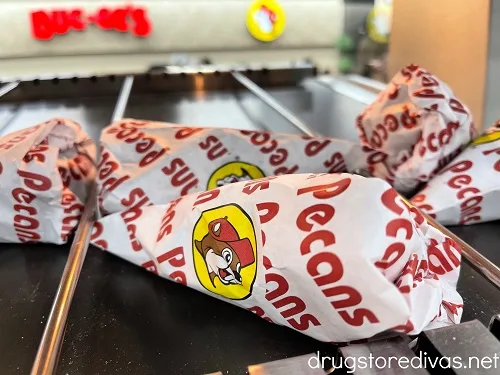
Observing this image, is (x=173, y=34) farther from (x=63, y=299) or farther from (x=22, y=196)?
(x=63, y=299)

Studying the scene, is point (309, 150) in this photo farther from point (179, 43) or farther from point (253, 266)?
point (179, 43)

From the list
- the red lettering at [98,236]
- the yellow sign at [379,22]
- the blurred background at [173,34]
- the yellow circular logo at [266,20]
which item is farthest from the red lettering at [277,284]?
the yellow circular logo at [266,20]

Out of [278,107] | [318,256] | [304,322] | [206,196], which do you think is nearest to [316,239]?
[318,256]

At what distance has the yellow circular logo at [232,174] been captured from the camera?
38.8 inches

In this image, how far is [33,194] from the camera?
873 mm

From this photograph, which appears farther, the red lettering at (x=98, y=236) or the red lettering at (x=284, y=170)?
the red lettering at (x=284, y=170)

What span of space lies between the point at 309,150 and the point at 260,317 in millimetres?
455

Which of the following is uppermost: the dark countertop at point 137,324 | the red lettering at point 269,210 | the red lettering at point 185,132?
the red lettering at point 269,210

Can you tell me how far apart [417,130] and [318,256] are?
1.99ft

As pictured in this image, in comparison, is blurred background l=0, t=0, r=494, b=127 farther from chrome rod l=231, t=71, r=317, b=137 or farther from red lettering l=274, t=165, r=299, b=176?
red lettering l=274, t=165, r=299, b=176

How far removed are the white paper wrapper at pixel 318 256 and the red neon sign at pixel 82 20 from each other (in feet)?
11.9

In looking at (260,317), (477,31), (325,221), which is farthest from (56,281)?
(477,31)

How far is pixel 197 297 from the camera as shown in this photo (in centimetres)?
74

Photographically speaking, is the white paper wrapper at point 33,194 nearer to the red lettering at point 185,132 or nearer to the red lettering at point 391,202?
the red lettering at point 185,132
